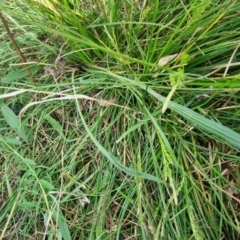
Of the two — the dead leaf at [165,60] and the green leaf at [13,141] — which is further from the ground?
the dead leaf at [165,60]

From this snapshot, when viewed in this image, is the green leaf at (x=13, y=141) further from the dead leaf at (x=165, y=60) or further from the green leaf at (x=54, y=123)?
the dead leaf at (x=165, y=60)

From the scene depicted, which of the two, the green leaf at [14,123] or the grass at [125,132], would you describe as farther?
the green leaf at [14,123]

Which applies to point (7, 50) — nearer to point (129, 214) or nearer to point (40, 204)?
point (40, 204)

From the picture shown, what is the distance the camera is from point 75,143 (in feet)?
3.65

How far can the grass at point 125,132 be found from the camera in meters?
1.00

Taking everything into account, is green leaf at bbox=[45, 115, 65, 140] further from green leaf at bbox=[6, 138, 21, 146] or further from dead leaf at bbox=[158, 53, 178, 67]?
dead leaf at bbox=[158, 53, 178, 67]

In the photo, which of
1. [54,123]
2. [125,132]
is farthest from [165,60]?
Result: [54,123]

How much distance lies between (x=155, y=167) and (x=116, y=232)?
180mm

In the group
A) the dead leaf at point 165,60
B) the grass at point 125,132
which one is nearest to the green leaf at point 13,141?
the grass at point 125,132

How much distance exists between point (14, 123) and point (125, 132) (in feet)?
1.09

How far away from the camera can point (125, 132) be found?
97 centimetres

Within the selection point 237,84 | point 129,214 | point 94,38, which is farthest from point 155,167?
point 94,38

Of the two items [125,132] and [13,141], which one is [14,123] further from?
[125,132]

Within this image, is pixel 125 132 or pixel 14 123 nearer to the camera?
pixel 125 132
